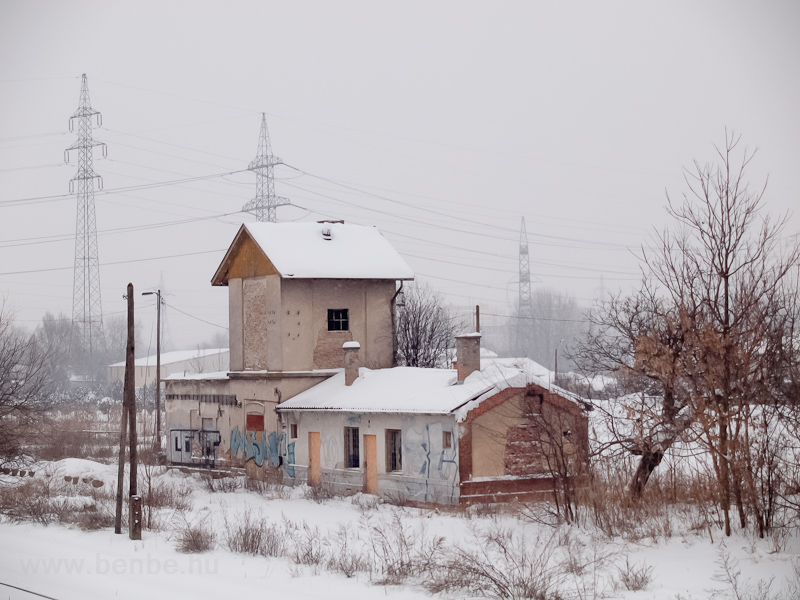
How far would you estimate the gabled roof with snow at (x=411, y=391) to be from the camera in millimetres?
24281

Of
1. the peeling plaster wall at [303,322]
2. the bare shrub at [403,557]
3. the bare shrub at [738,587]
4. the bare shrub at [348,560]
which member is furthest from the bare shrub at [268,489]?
the bare shrub at [738,587]

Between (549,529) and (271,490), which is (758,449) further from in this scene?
(271,490)

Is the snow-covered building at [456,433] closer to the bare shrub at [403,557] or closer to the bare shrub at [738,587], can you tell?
the bare shrub at [403,557]

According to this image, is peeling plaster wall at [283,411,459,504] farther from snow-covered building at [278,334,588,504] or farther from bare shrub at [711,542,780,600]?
bare shrub at [711,542,780,600]

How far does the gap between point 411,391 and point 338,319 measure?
21.8 ft

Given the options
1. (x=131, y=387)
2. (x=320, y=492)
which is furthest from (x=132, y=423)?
(x=320, y=492)

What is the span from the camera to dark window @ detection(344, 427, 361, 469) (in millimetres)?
28016

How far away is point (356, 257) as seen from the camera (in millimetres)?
33312

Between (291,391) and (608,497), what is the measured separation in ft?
48.5

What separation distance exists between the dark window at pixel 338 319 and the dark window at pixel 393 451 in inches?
272

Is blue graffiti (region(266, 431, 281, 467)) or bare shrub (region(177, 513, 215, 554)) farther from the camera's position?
blue graffiti (region(266, 431, 281, 467))

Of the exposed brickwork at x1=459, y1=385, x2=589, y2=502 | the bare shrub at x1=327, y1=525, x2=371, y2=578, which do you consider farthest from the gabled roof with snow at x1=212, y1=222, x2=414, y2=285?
the bare shrub at x1=327, y1=525, x2=371, y2=578

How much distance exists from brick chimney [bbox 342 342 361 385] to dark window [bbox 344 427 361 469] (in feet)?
7.74

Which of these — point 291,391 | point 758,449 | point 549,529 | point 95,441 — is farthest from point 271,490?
point 95,441
